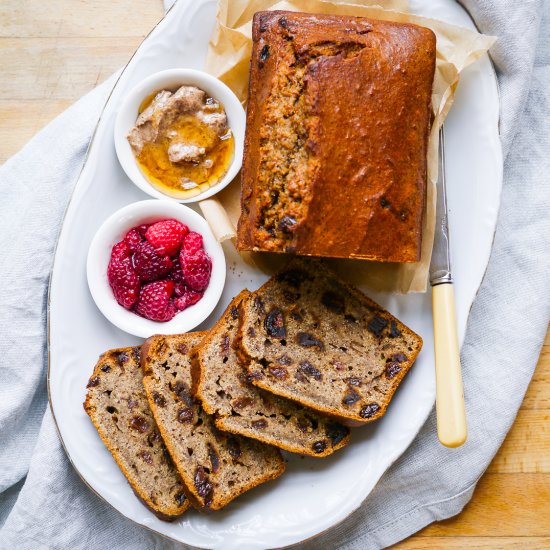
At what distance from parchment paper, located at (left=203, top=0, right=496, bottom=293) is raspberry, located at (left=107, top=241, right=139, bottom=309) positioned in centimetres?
45

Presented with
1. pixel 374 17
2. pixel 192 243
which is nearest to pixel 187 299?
pixel 192 243

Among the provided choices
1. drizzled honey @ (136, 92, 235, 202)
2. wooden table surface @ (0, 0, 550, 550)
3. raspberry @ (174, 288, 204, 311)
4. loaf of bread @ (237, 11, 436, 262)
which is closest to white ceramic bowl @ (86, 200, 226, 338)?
raspberry @ (174, 288, 204, 311)

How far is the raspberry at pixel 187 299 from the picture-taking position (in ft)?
10.3

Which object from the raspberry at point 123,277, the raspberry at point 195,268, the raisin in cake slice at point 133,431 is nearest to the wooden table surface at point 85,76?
the raspberry at point 123,277

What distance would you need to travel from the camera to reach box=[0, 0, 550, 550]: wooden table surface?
3498mm

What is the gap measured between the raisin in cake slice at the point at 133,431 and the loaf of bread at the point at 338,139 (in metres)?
0.99

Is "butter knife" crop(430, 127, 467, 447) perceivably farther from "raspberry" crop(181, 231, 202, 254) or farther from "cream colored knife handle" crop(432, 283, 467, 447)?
"raspberry" crop(181, 231, 202, 254)

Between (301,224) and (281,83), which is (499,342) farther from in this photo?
(281,83)

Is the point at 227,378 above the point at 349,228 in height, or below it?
below

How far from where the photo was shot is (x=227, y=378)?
3.11 meters

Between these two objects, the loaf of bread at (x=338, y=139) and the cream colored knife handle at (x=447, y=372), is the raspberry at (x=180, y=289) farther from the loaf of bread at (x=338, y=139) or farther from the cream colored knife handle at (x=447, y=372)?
the cream colored knife handle at (x=447, y=372)

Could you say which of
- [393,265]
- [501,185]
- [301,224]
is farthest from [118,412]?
[501,185]

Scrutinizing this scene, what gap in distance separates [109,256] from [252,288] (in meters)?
0.74

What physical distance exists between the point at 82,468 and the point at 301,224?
165 cm
